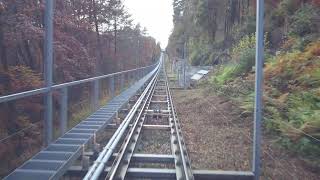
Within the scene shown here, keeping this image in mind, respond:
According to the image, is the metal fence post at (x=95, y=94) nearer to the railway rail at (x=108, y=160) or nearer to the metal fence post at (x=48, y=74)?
the railway rail at (x=108, y=160)

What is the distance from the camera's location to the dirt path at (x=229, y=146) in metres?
8.09

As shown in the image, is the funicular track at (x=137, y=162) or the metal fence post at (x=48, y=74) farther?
the metal fence post at (x=48, y=74)

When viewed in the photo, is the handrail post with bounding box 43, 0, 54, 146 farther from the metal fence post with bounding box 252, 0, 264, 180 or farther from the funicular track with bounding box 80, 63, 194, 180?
the metal fence post with bounding box 252, 0, 264, 180

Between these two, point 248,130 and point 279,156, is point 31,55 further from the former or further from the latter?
point 279,156

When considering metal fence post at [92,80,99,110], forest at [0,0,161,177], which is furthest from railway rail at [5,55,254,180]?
metal fence post at [92,80,99,110]

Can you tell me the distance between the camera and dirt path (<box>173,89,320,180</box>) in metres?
8.09

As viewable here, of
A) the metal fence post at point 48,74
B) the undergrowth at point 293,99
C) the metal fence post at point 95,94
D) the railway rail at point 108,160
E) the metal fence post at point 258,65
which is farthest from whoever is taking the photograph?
the metal fence post at point 95,94

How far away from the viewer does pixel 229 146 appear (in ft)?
33.6

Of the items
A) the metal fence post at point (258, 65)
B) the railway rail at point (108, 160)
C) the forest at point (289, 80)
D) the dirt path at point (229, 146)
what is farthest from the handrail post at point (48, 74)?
the forest at point (289, 80)

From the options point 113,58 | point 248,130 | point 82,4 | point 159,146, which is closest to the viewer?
point 159,146

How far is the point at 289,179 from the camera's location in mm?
7469

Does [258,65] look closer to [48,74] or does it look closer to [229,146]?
[48,74]

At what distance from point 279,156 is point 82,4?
17.6 m

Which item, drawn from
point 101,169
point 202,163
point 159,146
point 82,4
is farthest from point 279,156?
point 82,4
